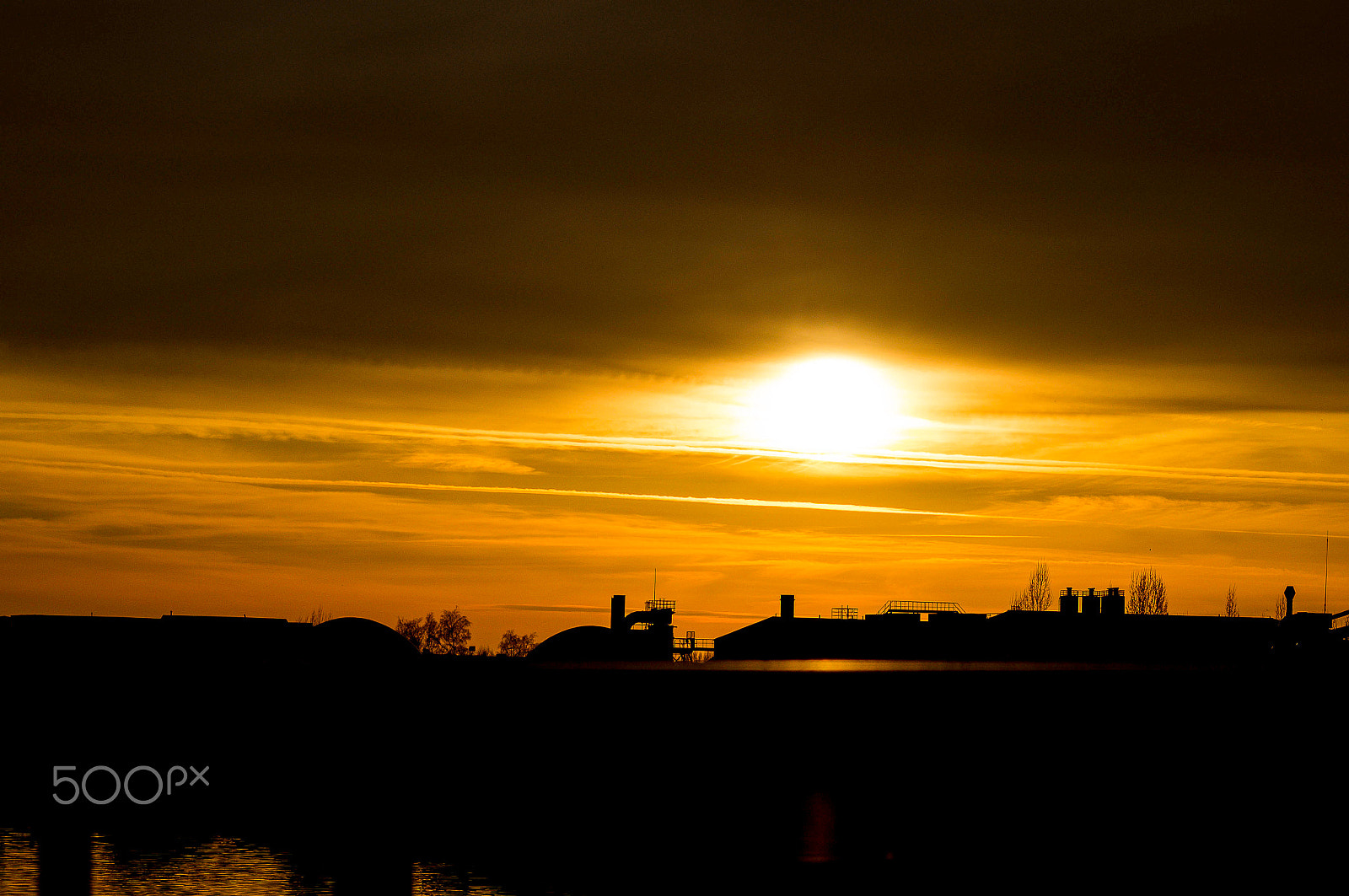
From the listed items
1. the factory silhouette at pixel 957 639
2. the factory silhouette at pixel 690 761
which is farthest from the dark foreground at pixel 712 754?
the factory silhouette at pixel 957 639

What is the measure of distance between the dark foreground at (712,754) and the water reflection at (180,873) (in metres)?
1.35

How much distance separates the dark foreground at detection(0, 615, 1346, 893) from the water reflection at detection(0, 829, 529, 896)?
1.35 m

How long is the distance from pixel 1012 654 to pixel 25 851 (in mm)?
66653

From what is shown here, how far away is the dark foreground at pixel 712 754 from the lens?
54500mm

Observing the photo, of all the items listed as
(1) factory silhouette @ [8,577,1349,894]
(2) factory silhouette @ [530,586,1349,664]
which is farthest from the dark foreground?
(2) factory silhouette @ [530,586,1349,664]

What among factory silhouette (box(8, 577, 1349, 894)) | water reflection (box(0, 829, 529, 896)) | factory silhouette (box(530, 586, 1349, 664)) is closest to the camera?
water reflection (box(0, 829, 529, 896))

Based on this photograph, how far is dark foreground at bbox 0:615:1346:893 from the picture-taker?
5450 centimetres

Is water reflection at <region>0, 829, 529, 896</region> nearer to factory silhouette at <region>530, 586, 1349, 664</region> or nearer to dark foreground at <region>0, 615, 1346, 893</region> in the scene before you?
dark foreground at <region>0, 615, 1346, 893</region>

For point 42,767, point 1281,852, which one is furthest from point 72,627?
point 1281,852

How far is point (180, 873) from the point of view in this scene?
4831 cm

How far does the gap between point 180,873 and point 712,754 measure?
22.9 m

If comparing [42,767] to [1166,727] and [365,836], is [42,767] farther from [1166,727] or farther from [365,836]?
[1166,727]

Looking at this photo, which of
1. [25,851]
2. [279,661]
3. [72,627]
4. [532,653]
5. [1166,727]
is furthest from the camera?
[532,653]

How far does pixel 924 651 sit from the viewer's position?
96375 millimetres
